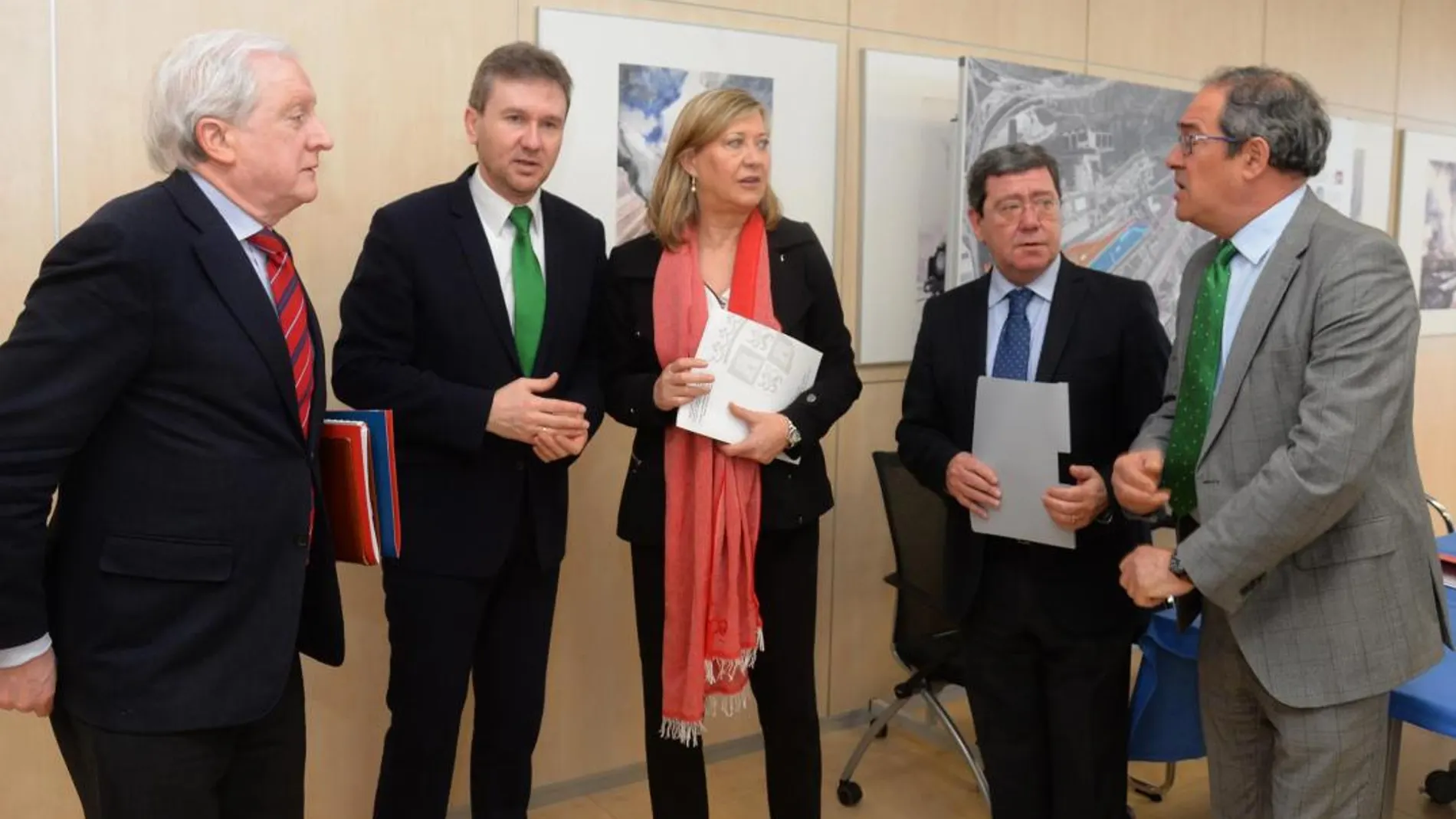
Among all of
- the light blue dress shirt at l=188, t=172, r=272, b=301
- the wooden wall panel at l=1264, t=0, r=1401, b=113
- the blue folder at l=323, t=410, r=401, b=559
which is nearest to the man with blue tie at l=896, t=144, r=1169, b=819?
the blue folder at l=323, t=410, r=401, b=559

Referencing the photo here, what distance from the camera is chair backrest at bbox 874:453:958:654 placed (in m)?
3.18

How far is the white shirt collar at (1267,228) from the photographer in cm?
196

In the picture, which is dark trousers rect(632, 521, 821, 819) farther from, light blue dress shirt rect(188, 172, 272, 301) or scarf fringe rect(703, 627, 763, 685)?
light blue dress shirt rect(188, 172, 272, 301)

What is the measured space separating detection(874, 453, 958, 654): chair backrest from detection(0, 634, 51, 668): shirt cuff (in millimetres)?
2157

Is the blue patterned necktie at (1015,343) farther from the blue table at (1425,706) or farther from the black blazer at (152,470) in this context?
the black blazer at (152,470)

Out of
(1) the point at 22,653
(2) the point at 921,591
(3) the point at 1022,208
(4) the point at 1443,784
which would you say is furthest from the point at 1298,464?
(4) the point at 1443,784

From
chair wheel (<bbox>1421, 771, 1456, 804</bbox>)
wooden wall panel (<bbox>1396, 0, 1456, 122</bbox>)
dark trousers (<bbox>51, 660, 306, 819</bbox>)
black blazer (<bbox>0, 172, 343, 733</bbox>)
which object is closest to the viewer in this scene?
black blazer (<bbox>0, 172, 343, 733</bbox>)

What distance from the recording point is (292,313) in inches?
68.7

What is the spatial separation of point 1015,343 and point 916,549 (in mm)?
952

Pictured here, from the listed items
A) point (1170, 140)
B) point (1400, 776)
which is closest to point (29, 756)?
point (1400, 776)

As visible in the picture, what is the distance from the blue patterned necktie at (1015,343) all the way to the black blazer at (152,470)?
1.45 meters

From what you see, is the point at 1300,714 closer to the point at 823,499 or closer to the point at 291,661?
the point at 823,499

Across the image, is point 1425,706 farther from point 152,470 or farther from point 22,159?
point 22,159

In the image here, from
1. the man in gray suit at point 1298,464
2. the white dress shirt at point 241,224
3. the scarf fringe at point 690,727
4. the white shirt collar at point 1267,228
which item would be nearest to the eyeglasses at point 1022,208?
the man in gray suit at point 1298,464
